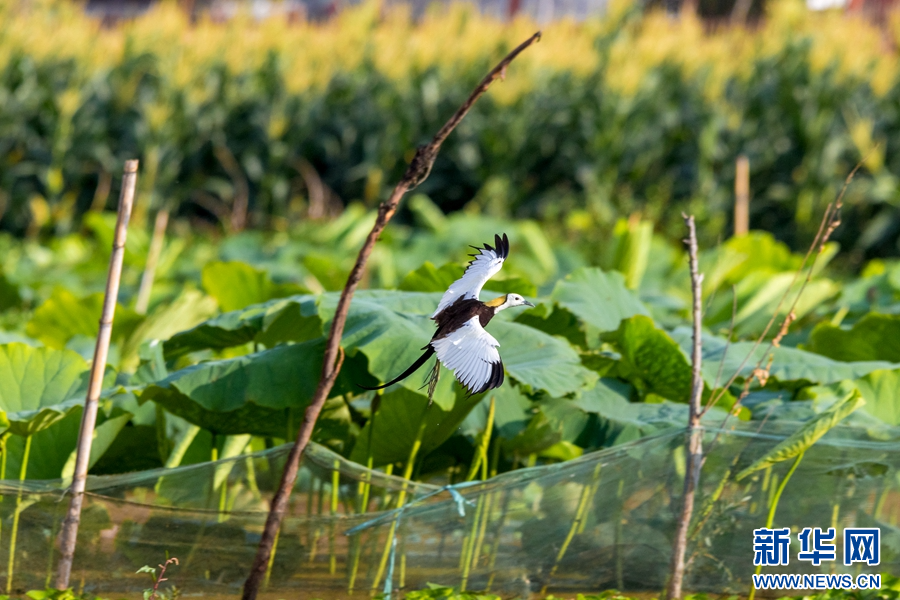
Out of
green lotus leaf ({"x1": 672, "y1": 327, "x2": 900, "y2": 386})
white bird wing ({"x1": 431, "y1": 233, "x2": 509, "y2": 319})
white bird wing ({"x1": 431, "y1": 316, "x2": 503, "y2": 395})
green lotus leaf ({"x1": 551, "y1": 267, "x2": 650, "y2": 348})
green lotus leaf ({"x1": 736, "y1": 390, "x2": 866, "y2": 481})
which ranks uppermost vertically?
green lotus leaf ({"x1": 551, "y1": 267, "x2": 650, "y2": 348})

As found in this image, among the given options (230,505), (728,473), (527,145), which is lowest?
(230,505)

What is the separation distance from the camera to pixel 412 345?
4.62 ft

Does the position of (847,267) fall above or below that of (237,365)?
above

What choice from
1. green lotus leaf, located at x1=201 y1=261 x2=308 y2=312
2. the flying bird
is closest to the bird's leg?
the flying bird

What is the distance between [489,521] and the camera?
1.48 metres

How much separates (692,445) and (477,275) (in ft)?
2.74

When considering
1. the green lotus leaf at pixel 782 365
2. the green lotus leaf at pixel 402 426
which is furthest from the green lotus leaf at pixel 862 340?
the green lotus leaf at pixel 402 426

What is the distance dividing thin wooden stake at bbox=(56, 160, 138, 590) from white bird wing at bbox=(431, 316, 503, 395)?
27.6 inches

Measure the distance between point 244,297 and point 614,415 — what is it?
41.3 inches

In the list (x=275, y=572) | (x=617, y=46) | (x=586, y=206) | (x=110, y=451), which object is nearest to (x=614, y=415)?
(x=275, y=572)

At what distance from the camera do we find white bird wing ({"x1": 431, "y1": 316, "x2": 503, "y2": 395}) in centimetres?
74

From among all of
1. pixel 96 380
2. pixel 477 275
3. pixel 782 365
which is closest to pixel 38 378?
pixel 96 380

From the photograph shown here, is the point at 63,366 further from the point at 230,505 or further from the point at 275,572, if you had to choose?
the point at 275,572

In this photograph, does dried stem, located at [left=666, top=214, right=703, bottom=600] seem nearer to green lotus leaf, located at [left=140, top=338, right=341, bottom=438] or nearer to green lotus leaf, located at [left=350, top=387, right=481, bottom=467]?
green lotus leaf, located at [left=350, top=387, right=481, bottom=467]
